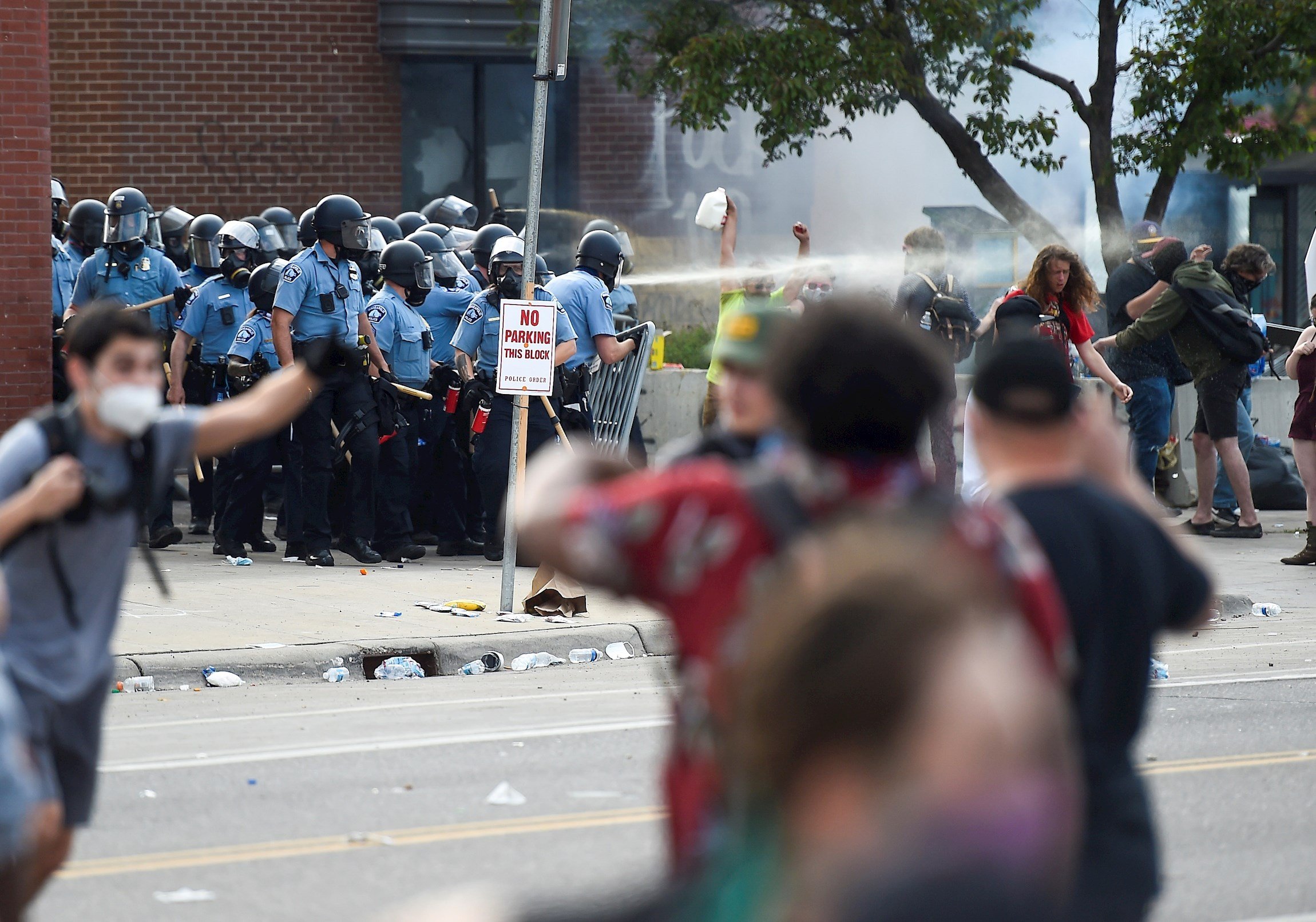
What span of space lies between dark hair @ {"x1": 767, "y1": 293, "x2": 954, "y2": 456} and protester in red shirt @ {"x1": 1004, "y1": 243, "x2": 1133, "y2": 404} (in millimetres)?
7590

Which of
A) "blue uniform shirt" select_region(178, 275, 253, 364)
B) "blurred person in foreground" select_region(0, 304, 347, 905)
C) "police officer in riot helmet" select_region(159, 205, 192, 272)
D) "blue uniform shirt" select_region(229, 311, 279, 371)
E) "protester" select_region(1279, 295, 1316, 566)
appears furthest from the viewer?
"police officer in riot helmet" select_region(159, 205, 192, 272)

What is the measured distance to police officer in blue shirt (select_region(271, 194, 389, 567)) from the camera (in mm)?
11031

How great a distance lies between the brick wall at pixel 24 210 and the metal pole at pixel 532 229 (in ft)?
13.7

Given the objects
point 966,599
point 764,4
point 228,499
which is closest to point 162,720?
point 228,499

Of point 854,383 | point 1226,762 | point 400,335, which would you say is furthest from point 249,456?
point 854,383

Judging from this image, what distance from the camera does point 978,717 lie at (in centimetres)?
134

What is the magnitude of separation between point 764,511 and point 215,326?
34.4 ft

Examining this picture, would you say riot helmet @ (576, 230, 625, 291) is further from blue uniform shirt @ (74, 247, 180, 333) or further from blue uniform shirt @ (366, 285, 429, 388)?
blue uniform shirt @ (74, 247, 180, 333)

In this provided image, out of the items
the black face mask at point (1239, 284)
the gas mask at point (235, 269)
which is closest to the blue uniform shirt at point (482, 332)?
the gas mask at point (235, 269)

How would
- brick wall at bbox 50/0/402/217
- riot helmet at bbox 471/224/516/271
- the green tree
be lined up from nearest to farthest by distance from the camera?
riot helmet at bbox 471/224/516/271
the green tree
brick wall at bbox 50/0/402/217

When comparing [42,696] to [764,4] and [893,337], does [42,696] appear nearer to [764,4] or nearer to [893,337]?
[893,337]

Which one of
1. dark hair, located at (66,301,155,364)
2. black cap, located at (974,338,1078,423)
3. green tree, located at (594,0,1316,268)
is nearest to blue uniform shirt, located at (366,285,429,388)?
green tree, located at (594,0,1316,268)

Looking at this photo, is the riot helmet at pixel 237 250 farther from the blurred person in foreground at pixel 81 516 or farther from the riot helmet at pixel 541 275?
the blurred person in foreground at pixel 81 516

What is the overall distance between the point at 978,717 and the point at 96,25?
62.6ft
